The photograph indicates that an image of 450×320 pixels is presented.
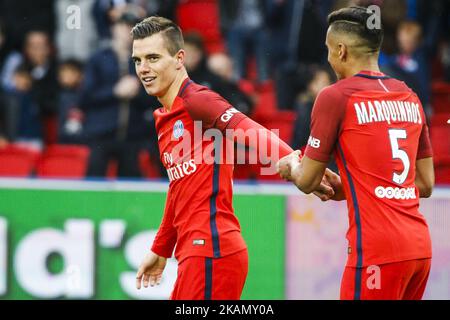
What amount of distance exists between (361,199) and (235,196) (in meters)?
3.69

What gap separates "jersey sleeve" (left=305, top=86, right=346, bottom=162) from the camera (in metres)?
4.96

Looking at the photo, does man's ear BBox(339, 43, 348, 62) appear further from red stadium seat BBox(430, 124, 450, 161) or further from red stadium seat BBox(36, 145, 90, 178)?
red stadium seat BBox(36, 145, 90, 178)

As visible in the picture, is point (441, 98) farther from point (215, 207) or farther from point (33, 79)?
point (215, 207)

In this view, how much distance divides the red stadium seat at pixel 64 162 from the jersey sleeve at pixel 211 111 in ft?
16.1

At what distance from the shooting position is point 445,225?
27.6 ft

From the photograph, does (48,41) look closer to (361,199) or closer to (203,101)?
(203,101)

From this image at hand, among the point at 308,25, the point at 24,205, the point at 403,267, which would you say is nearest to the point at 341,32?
the point at 403,267

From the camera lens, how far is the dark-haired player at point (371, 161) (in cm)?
490

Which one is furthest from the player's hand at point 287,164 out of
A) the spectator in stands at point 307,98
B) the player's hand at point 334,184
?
the spectator in stands at point 307,98

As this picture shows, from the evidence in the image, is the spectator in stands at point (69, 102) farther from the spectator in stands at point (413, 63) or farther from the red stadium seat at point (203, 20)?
the spectator in stands at point (413, 63)

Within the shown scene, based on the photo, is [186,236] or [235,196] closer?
[186,236]

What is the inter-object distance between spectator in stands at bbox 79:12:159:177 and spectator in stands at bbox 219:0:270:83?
156 centimetres

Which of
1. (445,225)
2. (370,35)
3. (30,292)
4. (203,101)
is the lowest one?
(30,292)

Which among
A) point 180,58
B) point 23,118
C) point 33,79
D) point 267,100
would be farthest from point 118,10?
point 180,58
